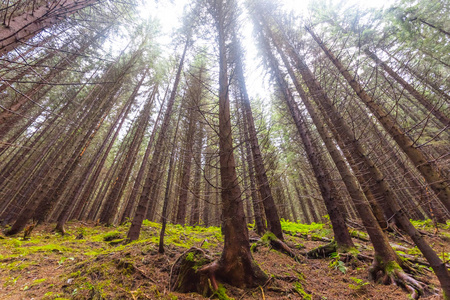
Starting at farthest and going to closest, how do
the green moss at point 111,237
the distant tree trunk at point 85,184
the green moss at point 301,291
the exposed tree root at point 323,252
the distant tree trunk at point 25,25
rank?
the distant tree trunk at point 85,184 → the green moss at point 111,237 → the exposed tree root at point 323,252 → the green moss at point 301,291 → the distant tree trunk at point 25,25

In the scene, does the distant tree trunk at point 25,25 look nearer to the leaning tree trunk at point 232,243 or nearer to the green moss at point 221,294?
the leaning tree trunk at point 232,243

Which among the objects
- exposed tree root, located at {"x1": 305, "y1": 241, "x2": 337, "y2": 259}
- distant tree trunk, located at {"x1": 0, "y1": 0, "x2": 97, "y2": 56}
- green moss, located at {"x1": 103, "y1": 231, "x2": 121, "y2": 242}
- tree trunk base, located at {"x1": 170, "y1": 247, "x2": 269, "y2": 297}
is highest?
distant tree trunk, located at {"x1": 0, "y1": 0, "x2": 97, "y2": 56}

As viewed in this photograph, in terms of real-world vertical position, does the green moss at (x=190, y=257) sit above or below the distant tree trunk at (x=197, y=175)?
below

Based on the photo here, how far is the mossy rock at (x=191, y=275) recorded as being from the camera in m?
3.07

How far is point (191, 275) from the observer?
3.29 m

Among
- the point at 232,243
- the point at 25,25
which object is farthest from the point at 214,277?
the point at 25,25

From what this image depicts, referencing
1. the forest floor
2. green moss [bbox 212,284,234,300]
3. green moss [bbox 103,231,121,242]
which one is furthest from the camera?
green moss [bbox 103,231,121,242]

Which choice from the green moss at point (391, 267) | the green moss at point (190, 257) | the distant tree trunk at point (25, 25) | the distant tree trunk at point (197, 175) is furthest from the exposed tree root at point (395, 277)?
the distant tree trunk at point (25, 25)

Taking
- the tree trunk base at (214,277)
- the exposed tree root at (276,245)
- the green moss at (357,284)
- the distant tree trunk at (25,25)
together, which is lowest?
the green moss at (357,284)

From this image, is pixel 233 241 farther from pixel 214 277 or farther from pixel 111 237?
pixel 111 237

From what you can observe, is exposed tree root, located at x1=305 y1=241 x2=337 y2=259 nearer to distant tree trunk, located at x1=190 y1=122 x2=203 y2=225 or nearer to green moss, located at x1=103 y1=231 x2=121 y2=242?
distant tree trunk, located at x1=190 y1=122 x2=203 y2=225

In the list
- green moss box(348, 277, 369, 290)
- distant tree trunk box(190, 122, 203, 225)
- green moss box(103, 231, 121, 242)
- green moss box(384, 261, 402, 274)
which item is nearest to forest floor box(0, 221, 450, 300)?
green moss box(348, 277, 369, 290)

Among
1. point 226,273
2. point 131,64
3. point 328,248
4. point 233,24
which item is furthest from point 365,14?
point 131,64

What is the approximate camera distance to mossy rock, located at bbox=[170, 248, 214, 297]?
10.1 feet
